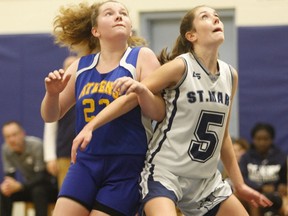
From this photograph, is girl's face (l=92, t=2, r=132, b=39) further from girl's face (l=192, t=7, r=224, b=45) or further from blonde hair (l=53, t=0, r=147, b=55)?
girl's face (l=192, t=7, r=224, b=45)

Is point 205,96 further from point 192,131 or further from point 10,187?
point 10,187

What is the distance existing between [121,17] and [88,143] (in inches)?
26.6

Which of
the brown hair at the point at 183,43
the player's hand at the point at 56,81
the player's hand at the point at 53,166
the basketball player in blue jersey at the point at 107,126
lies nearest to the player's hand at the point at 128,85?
the basketball player in blue jersey at the point at 107,126

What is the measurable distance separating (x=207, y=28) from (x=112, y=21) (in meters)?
0.48

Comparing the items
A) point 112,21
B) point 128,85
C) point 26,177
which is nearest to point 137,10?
point 26,177

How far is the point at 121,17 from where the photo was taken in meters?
4.01

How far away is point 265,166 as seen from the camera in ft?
25.0

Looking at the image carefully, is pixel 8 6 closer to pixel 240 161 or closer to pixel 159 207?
pixel 240 161

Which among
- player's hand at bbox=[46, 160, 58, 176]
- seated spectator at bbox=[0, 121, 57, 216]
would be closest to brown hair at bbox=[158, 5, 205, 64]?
player's hand at bbox=[46, 160, 58, 176]

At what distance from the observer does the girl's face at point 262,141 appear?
25.4 feet

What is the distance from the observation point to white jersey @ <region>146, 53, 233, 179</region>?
388 cm

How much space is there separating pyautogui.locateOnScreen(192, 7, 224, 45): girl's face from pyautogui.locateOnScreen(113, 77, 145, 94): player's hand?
1.66 ft

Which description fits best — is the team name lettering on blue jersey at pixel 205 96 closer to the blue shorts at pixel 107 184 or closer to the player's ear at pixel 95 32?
the blue shorts at pixel 107 184

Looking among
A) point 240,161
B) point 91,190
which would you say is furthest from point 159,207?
point 240,161
